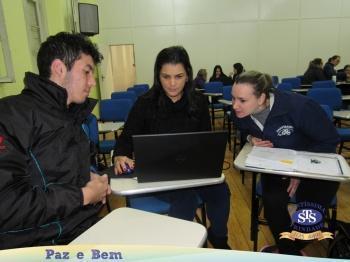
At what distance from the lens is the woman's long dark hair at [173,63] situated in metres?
1.70

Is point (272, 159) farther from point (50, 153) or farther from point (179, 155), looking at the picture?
point (50, 153)

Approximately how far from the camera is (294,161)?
4.85ft

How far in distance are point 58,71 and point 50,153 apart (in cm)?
33

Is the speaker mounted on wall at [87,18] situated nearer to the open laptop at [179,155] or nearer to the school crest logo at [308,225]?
the open laptop at [179,155]

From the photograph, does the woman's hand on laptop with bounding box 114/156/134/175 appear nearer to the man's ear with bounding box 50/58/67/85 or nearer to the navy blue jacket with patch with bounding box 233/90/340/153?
the man's ear with bounding box 50/58/67/85

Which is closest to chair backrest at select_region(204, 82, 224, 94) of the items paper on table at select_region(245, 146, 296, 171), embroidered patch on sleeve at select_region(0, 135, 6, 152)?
paper on table at select_region(245, 146, 296, 171)

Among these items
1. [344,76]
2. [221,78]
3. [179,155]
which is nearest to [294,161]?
[179,155]

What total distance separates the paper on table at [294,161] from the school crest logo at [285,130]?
16 cm

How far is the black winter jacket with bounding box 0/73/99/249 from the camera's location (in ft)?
2.93

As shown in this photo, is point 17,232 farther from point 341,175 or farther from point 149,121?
point 341,175

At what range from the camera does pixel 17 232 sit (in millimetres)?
991

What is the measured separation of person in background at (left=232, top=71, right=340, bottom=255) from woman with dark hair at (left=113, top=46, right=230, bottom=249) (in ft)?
0.85

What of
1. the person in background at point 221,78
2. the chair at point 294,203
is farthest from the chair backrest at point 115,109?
the person in background at point 221,78

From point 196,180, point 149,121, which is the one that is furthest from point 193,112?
point 196,180
